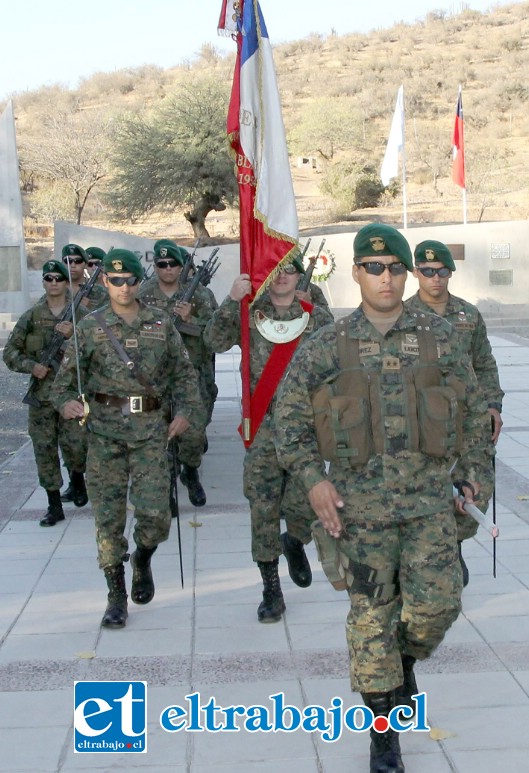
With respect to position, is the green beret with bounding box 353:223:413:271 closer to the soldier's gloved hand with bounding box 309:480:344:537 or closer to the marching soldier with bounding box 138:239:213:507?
the soldier's gloved hand with bounding box 309:480:344:537

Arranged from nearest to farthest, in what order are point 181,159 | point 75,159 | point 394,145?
point 394,145
point 181,159
point 75,159

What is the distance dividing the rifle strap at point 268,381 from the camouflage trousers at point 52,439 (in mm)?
2361

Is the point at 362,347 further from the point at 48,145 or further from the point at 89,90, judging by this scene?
the point at 89,90

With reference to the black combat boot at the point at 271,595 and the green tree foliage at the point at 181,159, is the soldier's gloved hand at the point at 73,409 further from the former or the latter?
the green tree foliage at the point at 181,159

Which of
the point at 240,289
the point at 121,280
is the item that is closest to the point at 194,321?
the point at 240,289

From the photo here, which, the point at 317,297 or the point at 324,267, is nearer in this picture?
the point at 317,297

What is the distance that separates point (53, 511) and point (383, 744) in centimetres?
453

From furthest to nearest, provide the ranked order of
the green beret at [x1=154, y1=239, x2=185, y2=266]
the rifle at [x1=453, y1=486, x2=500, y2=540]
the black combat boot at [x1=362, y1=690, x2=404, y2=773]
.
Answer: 1. the green beret at [x1=154, y1=239, x2=185, y2=266]
2. the black combat boot at [x1=362, y1=690, x2=404, y2=773]
3. the rifle at [x1=453, y1=486, x2=500, y2=540]

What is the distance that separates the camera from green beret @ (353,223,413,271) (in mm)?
3992

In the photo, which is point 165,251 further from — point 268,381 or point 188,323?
point 268,381

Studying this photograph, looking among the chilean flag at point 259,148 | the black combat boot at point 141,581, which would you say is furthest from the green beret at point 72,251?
the black combat boot at point 141,581

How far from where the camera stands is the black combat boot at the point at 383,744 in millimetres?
3822

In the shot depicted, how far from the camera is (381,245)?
3.99 metres

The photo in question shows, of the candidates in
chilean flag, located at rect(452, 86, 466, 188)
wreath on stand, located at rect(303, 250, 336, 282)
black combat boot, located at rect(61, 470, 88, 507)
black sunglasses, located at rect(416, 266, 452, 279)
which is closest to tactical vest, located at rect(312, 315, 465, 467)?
black sunglasses, located at rect(416, 266, 452, 279)
